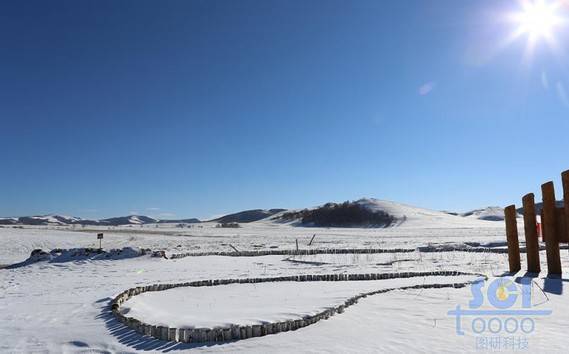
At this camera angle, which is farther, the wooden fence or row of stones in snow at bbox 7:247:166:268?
row of stones in snow at bbox 7:247:166:268

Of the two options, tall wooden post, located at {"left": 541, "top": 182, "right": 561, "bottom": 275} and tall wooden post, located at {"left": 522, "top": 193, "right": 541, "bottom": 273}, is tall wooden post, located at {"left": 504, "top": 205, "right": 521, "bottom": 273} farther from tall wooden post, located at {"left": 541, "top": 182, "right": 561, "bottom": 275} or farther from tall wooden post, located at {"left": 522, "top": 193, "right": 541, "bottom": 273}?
tall wooden post, located at {"left": 541, "top": 182, "right": 561, "bottom": 275}

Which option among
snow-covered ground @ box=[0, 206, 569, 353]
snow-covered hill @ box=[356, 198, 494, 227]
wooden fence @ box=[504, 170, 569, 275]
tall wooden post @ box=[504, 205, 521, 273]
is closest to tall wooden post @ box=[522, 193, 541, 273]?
wooden fence @ box=[504, 170, 569, 275]

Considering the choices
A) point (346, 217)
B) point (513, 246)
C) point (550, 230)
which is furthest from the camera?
point (346, 217)

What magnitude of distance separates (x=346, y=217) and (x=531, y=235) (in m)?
91.3

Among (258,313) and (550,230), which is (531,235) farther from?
(258,313)

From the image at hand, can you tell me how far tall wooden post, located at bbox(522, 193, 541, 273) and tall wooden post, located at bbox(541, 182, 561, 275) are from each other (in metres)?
0.42

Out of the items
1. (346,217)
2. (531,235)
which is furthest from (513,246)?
(346,217)

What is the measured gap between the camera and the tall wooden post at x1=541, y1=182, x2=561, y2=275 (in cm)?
1268

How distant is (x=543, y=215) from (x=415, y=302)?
6297 mm

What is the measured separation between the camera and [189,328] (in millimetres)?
7395

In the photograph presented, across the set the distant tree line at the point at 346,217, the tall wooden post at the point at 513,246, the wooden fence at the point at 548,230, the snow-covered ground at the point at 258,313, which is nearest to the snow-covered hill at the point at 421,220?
the distant tree line at the point at 346,217

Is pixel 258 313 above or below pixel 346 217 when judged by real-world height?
below

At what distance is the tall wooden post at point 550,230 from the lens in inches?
499

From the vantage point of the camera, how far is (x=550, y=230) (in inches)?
516
